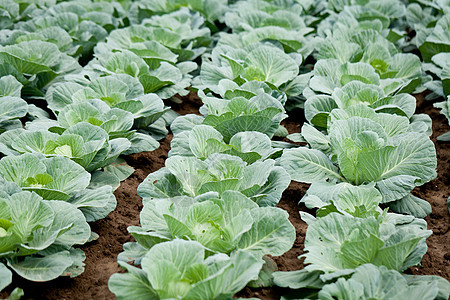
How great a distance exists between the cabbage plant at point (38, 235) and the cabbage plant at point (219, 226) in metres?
0.29

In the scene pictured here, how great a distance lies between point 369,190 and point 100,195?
1.55 meters

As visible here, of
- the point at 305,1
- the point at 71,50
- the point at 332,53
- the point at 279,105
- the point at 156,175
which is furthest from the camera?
the point at 305,1

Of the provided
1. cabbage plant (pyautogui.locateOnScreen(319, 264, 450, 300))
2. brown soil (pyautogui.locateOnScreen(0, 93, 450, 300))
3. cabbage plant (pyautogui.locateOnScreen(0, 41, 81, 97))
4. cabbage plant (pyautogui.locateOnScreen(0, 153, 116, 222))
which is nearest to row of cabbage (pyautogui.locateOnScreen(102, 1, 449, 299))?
cabbage plant (pyautogui.locateOnScreen(319, 264, 450, 300))

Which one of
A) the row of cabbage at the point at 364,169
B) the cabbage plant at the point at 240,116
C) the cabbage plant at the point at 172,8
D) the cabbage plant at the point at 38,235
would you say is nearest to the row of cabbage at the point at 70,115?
the cabbage plant at the point at 38,235

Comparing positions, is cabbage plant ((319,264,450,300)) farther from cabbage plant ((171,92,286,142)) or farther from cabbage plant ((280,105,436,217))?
cabbage plant ((171,92,286,142))

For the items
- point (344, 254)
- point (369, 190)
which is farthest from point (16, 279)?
point (369, 190)

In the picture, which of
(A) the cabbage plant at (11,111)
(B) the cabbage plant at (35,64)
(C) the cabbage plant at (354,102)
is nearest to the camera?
(A) the cabbage plant at (11,111)

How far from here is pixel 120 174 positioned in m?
3.67

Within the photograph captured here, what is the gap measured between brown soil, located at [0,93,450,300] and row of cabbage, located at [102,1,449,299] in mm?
171

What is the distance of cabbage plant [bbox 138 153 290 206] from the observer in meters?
3.04

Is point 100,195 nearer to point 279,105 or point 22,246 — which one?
point 22,246

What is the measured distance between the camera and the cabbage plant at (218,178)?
9.97 feet

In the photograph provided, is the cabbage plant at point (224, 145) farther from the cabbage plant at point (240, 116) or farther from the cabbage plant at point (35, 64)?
the cabbage plant at point (35, 64)

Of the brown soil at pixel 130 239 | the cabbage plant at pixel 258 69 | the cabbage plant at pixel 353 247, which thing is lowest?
the brown soil at pixel 130 239
